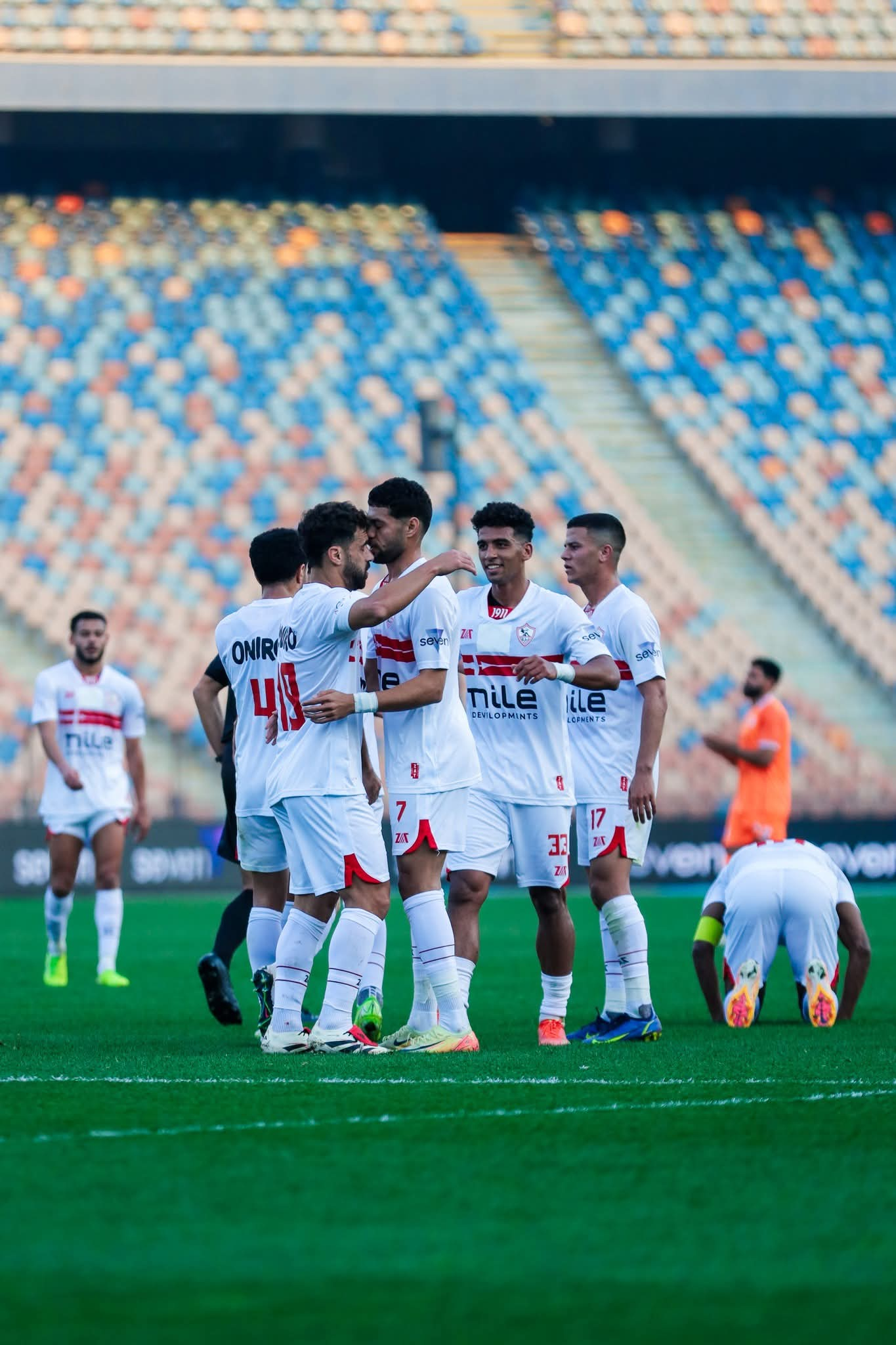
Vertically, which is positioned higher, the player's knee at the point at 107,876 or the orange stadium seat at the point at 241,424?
the orange stadium seat at the point at 241,424

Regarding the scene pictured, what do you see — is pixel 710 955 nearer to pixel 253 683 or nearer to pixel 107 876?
pixel 253 683

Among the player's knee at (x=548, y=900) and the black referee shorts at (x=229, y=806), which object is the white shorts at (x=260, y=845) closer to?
the black referee shorts at (x=229, y=806)

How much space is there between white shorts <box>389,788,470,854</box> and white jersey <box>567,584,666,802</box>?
91 centimetres

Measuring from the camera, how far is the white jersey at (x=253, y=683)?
789 cm

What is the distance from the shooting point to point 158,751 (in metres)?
24.5

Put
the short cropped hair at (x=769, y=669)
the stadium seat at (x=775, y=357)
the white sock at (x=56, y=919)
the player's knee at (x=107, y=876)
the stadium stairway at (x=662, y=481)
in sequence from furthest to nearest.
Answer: the stadium seat at (x=775, y=357), the stadium stairway at (x=662, y=481), the short cropped hair at (x=769, y=669), the player's knee at (x=107, y=876), the white sock at (x=56, y=919)

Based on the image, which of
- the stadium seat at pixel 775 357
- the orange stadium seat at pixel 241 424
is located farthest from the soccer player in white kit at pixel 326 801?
the stadium seat at pixel 775 357

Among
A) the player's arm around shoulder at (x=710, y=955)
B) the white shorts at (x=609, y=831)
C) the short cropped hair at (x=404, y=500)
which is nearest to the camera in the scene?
the short cropped hair at (x=404, y=500)

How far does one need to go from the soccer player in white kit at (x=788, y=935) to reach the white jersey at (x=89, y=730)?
4.50 m

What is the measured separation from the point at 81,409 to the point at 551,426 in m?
6.15

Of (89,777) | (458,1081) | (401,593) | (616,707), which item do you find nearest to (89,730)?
(89,777)

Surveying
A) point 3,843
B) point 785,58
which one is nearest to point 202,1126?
point 3,843

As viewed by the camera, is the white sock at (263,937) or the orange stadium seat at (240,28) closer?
the white sock at (263,937)

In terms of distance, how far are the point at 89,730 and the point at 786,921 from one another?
5224 millimetres
